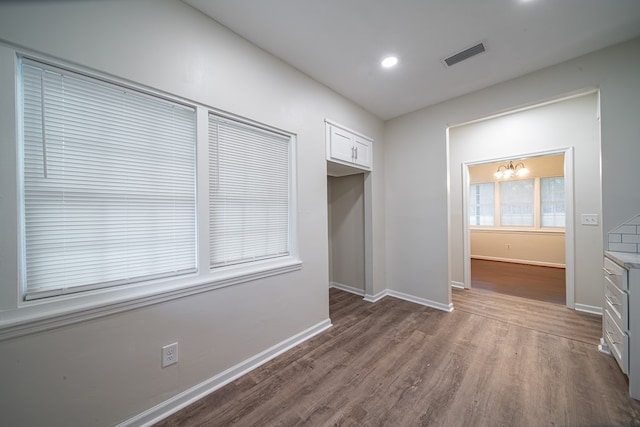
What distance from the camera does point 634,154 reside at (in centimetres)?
200

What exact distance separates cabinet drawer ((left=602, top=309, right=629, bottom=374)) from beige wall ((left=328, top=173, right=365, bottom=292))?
2522mm

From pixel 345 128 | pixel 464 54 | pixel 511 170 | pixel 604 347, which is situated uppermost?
pixel 464 54

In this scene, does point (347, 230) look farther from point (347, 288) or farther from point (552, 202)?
point (552, 202)

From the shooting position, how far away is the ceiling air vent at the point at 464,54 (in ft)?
6.97

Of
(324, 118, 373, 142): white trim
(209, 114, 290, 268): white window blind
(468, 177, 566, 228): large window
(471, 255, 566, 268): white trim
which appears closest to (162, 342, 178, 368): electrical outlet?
(209, 114, 290, 268): white window blind

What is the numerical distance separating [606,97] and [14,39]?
429 centimetres

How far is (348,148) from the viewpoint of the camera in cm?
300

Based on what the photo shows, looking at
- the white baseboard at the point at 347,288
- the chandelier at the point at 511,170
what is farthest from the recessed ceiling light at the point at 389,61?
the chandelier at the point at 511,170

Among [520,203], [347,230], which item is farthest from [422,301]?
[520,203]

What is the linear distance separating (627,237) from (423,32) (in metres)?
2.54

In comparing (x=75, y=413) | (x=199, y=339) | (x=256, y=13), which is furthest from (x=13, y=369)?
(x=256, y=13)

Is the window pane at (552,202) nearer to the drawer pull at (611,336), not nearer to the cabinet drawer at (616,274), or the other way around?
the cabinet drawer at (616,274)

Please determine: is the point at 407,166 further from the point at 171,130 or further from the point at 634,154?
the point at 171,130

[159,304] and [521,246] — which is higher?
[159,304]
